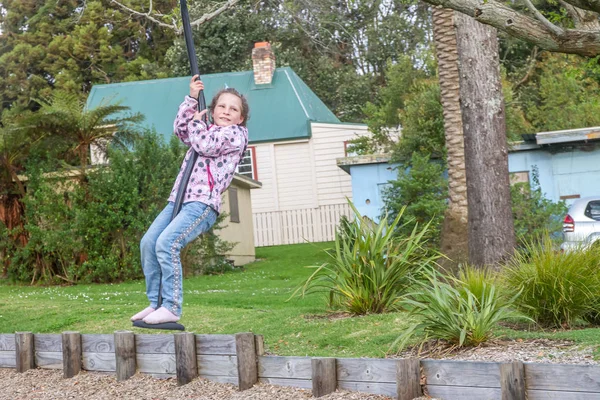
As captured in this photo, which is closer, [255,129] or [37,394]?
[37,394]

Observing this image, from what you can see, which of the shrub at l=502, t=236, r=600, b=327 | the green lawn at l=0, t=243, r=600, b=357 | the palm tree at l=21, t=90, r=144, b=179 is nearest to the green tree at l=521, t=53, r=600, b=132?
the green lawn at l=0, t=243, r=600, b=357

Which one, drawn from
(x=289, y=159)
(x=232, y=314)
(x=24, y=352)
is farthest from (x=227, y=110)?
(x=289, y=159)

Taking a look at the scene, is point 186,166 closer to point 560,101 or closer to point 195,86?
point 195,86

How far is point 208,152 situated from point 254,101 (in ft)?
86.5

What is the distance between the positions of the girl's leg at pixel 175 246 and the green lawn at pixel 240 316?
1895 millimetres

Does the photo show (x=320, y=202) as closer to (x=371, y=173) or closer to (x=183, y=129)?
(x=371, y=173)

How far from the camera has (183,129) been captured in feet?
22.5

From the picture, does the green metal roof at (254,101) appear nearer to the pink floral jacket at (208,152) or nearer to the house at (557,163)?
the house at (557,163)

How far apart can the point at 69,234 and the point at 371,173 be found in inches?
280

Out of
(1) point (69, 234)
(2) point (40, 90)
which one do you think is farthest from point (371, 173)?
(2) point (40, 90)

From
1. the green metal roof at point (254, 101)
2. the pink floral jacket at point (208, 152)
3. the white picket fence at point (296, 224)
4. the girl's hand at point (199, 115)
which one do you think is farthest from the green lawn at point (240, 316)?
the green metal roof at point (254, 101)

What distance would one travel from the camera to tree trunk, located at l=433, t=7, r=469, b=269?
1539 cm

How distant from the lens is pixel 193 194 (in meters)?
6.73

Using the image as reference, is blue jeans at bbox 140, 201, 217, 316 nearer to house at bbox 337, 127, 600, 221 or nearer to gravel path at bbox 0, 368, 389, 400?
gravel path at bbox 0, 368, 389, 400
